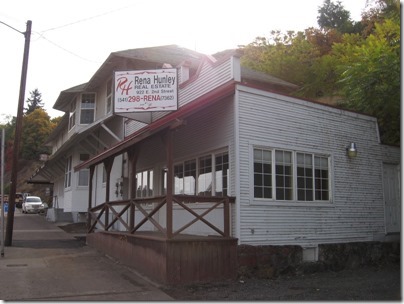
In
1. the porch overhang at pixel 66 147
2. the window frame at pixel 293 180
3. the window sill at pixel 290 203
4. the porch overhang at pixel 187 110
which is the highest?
the porch overhang at pixel 66 147

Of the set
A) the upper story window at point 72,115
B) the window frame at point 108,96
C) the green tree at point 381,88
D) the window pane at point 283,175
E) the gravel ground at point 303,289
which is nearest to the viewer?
the gravel ground at point 303,289

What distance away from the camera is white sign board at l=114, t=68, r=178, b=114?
11.9 metres

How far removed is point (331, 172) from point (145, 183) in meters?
6.38

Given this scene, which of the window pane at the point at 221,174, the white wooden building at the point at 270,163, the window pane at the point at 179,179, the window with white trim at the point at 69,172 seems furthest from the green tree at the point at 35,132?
the window pane at the point at 221,174

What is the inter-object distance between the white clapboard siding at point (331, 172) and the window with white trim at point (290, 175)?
6.7 inches

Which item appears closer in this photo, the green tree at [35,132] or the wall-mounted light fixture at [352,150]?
the wall-mounted light fixture at [352,150]

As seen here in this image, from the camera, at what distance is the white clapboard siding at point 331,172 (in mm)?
9672

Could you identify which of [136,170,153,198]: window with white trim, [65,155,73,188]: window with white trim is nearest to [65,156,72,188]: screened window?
[65,155,73,188]: window with white trim

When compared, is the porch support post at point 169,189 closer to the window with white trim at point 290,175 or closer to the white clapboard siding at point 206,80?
the window with white trim at point 290,175

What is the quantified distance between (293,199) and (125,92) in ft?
18.3

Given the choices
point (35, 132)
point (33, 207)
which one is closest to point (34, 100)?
point (35, 132)

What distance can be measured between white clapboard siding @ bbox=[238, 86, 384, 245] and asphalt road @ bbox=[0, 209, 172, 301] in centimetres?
264

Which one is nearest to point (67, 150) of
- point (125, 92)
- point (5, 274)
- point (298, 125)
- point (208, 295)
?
point (125, 92)

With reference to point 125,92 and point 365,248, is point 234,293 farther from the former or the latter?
point 125,92
